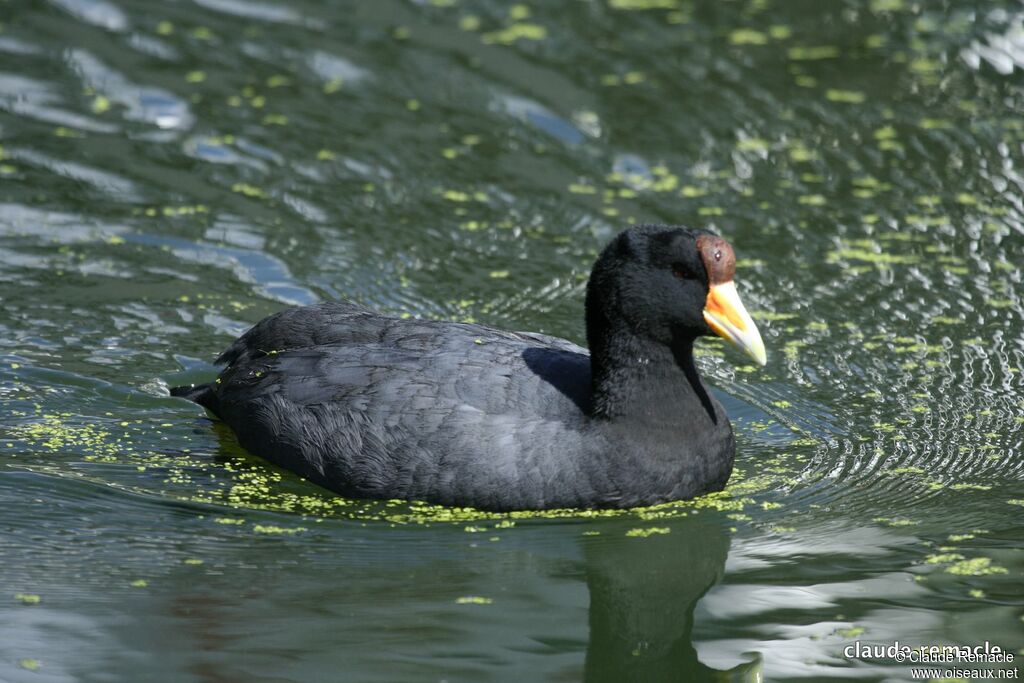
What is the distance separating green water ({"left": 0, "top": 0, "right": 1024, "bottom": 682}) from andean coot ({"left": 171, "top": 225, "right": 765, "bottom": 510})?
6.9 inches

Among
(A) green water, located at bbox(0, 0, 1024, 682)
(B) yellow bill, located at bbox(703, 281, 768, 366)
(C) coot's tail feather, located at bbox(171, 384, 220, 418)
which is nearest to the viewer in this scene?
(A) green water, located at bbox(0, 0, 1024, 682)

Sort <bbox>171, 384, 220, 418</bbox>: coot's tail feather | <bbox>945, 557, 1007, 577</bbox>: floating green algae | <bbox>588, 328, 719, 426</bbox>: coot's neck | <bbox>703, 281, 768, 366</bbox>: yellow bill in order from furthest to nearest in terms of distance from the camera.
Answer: <bbox>171, 384, 220, 418</bbox>: coot's tail feather
<bbox>588, 328, 719, 426</bbox>: coot's neck
<bbox>703, 281, 768, 366</bbox>: yellow bill
<bbox>945, 557, 1007, 577</bbox>: floating green algae

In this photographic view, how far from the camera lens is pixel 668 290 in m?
6.59

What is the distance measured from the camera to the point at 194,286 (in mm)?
9133

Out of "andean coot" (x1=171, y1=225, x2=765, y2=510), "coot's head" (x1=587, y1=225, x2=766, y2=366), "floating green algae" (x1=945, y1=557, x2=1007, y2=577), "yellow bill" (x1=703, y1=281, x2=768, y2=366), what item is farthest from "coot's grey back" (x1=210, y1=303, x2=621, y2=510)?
"floating green algae" (x1=945, y1=557, x2=1007, y2=577)

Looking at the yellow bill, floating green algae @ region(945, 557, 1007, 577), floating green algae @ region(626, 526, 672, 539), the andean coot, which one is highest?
the yellow bill

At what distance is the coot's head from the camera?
654 centimetres

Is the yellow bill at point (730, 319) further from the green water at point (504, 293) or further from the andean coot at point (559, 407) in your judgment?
the green water at point (504, 293)

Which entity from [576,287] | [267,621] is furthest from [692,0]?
[267,621]

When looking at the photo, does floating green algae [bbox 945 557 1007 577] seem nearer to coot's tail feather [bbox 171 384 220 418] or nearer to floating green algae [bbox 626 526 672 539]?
floating green algae [bbox 626 526 672 539]

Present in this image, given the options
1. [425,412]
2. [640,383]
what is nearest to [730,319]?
[640,383]

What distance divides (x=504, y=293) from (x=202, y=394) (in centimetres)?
213

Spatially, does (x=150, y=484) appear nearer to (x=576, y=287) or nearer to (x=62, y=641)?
(x=62, y=641)

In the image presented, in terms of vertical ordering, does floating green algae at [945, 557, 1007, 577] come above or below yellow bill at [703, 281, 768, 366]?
below
